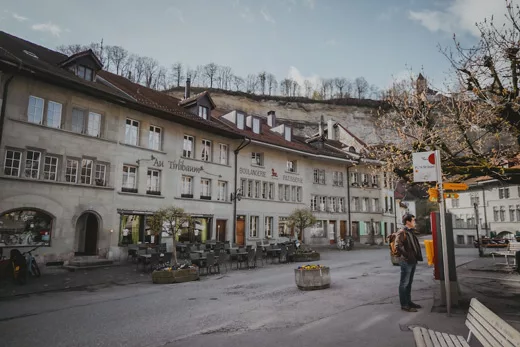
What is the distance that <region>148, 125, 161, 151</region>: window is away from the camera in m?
22.8

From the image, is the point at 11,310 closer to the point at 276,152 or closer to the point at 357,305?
the point at 357,305

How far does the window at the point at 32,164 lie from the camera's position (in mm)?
16872

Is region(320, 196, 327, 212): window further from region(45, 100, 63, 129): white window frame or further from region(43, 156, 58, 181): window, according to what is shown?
region(45, 100, 63, 129): white window frame

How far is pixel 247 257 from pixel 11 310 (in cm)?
1098

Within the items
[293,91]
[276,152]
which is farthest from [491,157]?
[293,91]

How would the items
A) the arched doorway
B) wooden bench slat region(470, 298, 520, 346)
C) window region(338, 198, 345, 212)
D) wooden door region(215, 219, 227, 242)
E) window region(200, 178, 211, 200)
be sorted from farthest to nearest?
1. window region(338, 198, 345, 212)
2. wooden door region(215, 219, 227, 242)
3. window region(200, 178, 211, 200)
4. the arched doorway
5. wooden bench slat region(470, 298, 520, 346)

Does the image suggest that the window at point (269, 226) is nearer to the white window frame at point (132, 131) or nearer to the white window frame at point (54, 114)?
the white window frame at point (132, 131)

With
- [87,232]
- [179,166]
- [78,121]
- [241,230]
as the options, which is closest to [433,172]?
[78,121]

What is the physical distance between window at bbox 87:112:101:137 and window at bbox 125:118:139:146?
172 centimetres

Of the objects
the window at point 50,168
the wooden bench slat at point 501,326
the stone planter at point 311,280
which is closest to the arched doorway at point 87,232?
the window at point 50,168

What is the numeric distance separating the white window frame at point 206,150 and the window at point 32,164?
10.7 meters

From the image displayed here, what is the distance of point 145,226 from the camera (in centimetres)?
2147

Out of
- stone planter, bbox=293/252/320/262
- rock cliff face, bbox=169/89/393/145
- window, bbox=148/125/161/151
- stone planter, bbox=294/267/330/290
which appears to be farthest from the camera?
rock cliff face, bbox=169/89/393/145

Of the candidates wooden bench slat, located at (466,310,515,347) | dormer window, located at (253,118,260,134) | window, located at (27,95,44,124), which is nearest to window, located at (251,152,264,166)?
dormer window, located at (253,118,260,134)
